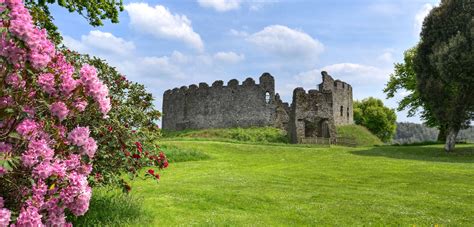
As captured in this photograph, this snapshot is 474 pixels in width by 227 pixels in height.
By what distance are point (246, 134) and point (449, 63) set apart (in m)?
25.2

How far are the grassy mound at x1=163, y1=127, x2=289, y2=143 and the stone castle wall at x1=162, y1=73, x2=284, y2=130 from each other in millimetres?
2053

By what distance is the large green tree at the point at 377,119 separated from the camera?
→ 8681cm

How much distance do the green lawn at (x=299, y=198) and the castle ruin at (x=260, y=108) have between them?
85.9 ft

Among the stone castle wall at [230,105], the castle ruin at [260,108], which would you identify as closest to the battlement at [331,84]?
the castle ruin at [260,108]

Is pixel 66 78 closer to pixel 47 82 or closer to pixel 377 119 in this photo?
pixel 47 82

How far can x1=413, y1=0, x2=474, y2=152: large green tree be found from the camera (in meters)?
31.9

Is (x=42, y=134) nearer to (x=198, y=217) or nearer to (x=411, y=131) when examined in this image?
(x=198, y=217)

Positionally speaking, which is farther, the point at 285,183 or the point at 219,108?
the point at 219,108

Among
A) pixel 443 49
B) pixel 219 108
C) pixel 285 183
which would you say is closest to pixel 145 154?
pixel 285 183

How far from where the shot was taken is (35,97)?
588 centimetres

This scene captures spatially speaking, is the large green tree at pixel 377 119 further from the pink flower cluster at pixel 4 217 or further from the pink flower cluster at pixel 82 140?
the pink flower cluster at pixel 4 217

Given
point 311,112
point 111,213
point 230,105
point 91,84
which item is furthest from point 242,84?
point 91,84

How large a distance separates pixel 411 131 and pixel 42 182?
7684 inches

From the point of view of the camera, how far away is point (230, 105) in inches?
2251
